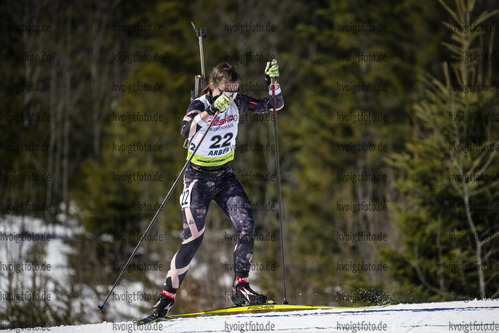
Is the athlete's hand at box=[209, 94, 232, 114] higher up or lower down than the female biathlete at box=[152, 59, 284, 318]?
higher up

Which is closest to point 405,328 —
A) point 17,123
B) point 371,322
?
point 371,322

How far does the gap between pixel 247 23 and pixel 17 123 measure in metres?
11.4

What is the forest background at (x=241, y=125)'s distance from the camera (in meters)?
14.0

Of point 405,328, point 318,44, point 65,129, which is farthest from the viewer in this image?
point 318,44

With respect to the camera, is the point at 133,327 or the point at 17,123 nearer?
the point at 133,327

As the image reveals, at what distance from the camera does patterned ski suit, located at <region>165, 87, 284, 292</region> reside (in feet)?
18.6

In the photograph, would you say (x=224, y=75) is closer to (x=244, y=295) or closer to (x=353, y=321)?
(x=244, y=295)

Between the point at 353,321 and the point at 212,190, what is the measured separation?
184cm

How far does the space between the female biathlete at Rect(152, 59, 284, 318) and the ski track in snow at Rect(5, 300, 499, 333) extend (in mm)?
281

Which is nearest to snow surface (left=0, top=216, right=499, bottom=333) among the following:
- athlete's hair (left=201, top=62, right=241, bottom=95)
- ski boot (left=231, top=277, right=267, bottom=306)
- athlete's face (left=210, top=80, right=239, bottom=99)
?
ski boot (left=231, top=277, right=267, bottom=306)

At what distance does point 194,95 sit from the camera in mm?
5859

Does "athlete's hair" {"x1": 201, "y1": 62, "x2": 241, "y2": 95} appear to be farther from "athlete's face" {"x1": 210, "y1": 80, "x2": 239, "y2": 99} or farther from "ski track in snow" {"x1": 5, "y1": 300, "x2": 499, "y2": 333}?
"ski track in snow" {"x1": 5, "y1": 300, "x2": 499, "y2": 333}

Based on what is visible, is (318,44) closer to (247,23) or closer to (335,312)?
(247,23)

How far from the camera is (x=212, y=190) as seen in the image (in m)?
5.82
